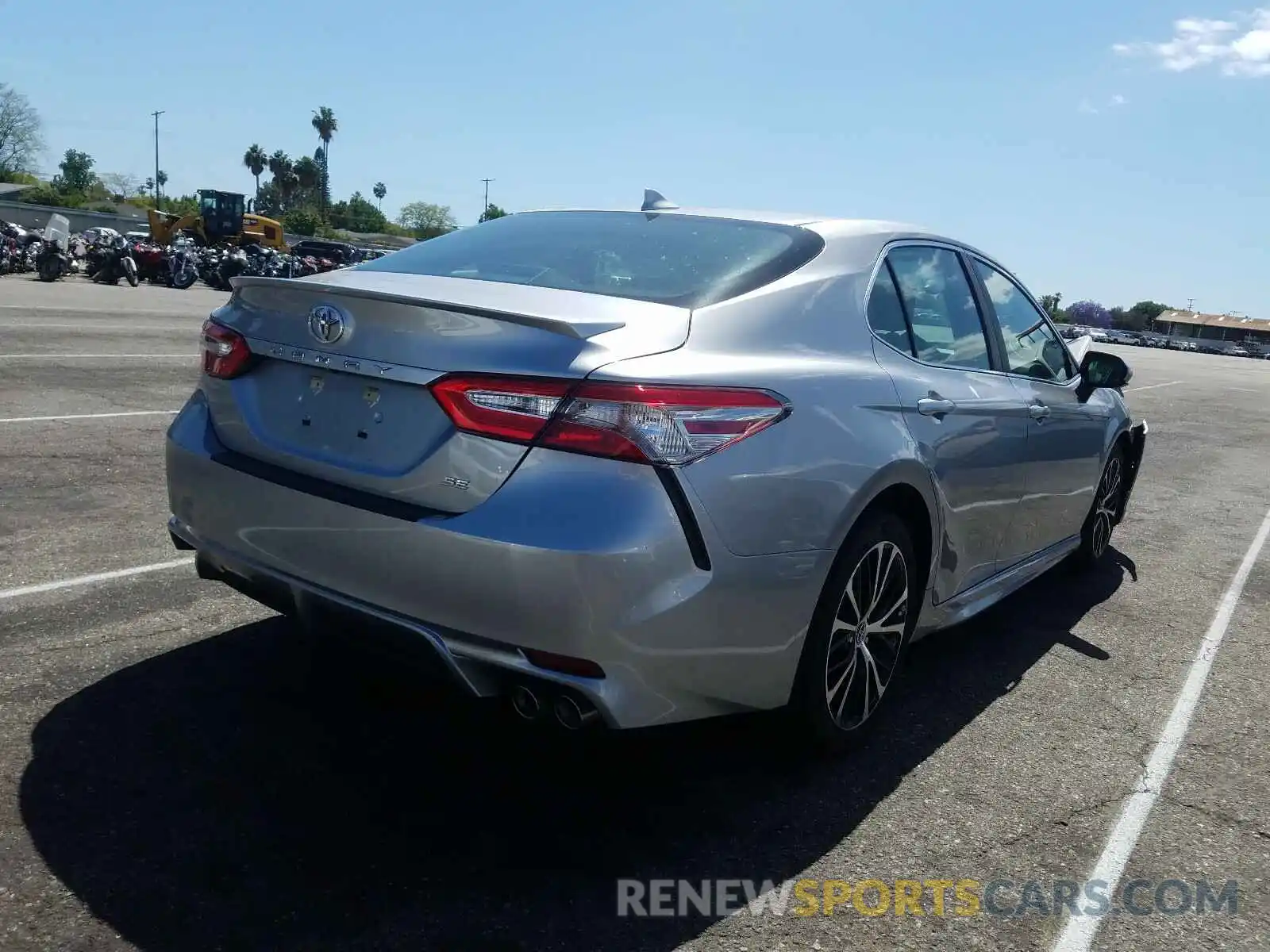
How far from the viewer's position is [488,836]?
9.48 ft

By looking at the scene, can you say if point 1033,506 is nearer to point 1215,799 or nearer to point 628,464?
point 1215,799

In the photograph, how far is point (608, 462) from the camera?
8.49 ft

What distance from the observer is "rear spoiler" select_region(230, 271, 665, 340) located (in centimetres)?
274

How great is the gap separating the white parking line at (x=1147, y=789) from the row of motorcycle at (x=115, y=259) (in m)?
23.7

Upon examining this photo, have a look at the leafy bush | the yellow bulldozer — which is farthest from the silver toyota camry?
the leafy bush

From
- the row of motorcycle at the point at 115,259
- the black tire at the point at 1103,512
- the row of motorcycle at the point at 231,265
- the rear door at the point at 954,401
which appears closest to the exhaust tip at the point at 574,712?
the rear door at the point at 954,401

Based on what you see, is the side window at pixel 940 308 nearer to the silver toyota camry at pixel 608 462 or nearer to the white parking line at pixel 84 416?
the silver toyota camry at pixel 608 462

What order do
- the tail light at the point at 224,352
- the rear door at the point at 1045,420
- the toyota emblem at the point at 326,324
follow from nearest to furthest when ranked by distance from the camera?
the toyota emblem at the point at 326,324, the tail light at the point at 224,352, the rear door at the point at 1045,420

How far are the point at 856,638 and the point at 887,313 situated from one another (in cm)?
107

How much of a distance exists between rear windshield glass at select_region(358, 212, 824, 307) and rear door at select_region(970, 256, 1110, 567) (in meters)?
1.39

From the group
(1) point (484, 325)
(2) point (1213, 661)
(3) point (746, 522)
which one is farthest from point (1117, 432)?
(1) point (484, 325)

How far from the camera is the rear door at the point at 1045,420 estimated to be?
182 inches

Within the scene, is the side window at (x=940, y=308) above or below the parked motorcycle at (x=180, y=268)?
above

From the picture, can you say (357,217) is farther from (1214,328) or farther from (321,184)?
(1214,328)
